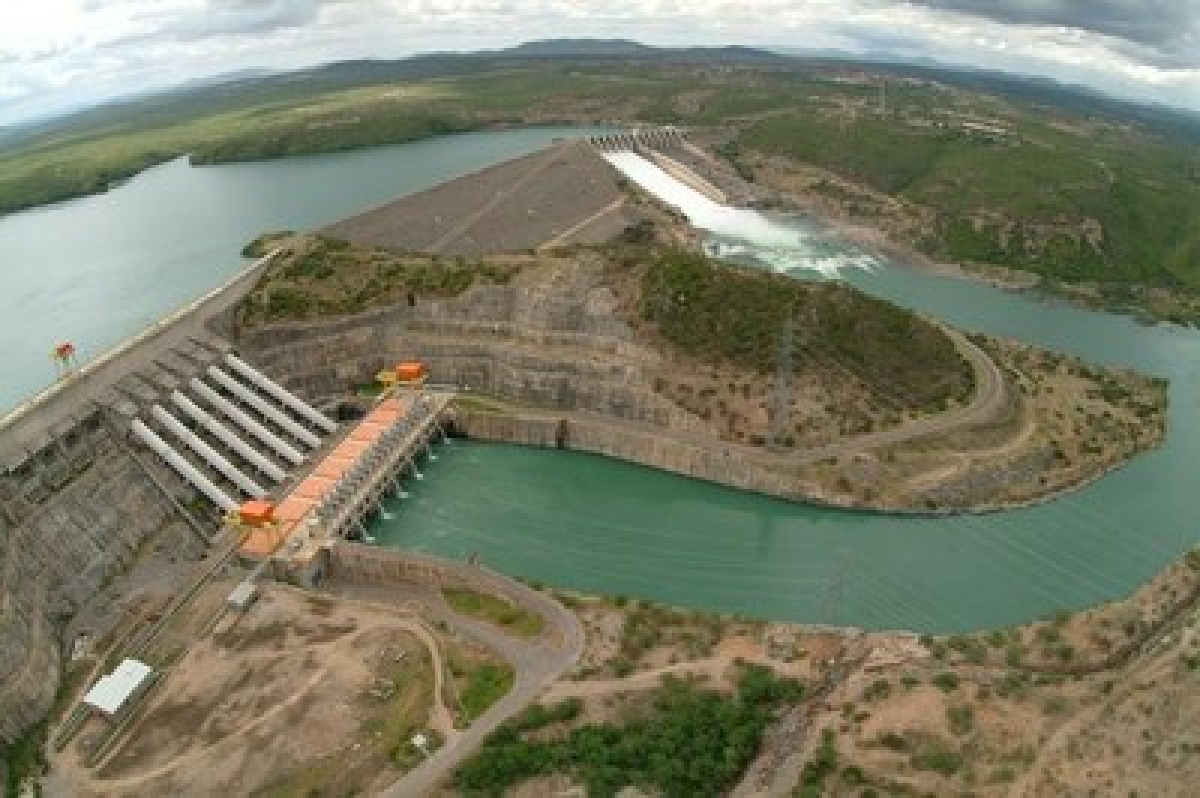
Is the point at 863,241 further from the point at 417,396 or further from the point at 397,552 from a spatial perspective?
the point at 397,552

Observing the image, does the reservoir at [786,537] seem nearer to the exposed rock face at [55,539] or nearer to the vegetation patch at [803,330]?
the vegetation patch at [803,330]

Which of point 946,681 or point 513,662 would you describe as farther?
point 513,662

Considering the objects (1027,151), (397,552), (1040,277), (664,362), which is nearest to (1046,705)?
(397,552)

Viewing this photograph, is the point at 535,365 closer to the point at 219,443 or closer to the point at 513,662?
the point at 219,443

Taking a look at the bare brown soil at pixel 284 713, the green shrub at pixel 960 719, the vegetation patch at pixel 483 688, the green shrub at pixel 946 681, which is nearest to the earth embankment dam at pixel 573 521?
the bare brown soil at pixel 284 713

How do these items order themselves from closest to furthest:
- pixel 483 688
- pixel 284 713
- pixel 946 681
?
pixel 946 681 < pixel 284 713 < pixel 483 688

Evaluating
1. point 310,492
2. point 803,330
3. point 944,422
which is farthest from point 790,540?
point 310,492
